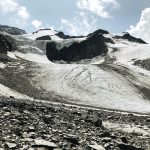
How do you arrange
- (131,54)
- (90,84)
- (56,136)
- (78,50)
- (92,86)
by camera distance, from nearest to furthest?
(56,136)
(92,86)
(90,84)
(131,54)
(78,50)

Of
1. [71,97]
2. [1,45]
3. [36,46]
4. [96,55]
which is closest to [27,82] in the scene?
[71,97]

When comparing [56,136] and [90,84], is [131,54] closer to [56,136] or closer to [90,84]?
[90,84]

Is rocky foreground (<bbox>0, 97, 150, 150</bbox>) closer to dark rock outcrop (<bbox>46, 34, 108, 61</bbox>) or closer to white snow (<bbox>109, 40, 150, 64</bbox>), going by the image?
white snow (<bbox>109, 40, 150, 64</bbox>)

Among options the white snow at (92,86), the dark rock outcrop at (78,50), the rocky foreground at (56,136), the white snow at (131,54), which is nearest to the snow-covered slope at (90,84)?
the white snow at (92,86)

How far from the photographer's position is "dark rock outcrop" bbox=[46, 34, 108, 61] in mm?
177625

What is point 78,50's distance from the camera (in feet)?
606

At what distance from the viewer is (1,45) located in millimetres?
125875

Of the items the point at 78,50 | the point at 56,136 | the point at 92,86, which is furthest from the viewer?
the point at 78,50

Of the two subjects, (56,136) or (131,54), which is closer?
(56,136)

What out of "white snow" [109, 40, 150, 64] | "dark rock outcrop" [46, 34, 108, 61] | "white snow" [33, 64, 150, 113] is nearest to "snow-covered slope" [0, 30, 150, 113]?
"white snow" [33, 64, 150, 113]

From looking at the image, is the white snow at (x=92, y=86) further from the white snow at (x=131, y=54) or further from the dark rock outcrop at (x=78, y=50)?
the dark rock outcrop at (x=78, y=50)

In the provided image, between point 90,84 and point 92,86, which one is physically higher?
point 90,84

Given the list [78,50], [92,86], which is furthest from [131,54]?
[92,86]

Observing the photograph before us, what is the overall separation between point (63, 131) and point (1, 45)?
358 feet
